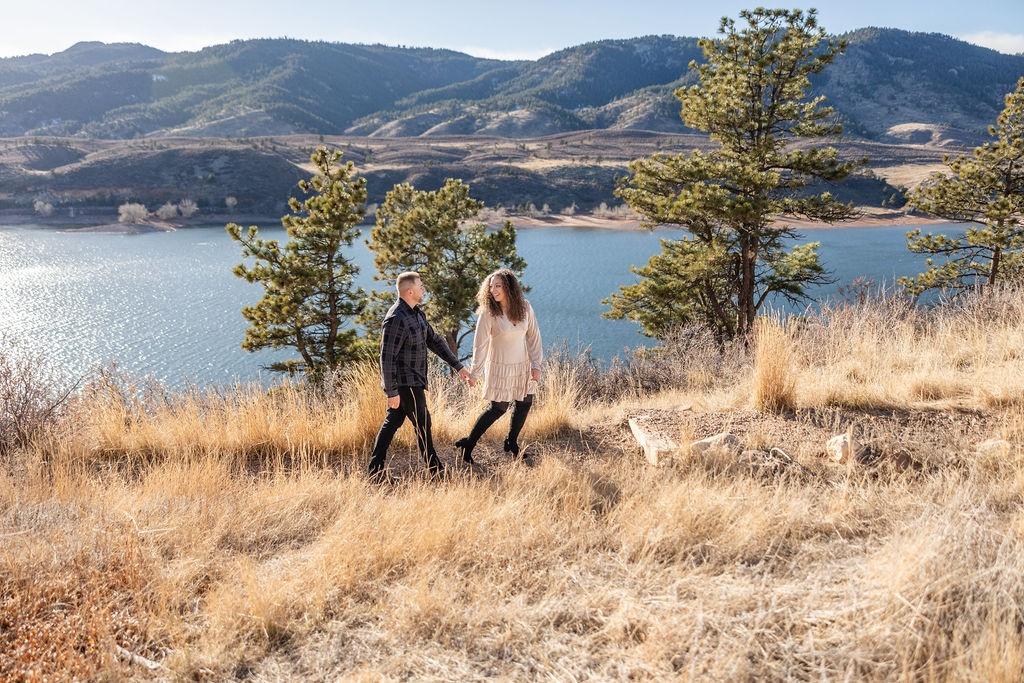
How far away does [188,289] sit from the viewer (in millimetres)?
34469

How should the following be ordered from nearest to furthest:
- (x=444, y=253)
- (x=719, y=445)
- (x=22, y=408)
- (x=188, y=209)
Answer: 1. (x=719, y=445)
2. (x=22, y=408)
3. (x=444, y=253)
4. (x=188, y=209)

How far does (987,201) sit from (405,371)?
1708 cm

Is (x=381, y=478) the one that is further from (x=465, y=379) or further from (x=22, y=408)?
(x=22, y=408)

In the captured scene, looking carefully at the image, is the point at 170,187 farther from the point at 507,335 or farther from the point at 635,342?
the point at 507,335

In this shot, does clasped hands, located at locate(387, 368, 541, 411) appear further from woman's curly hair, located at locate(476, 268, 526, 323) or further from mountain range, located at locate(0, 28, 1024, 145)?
mountain range, located at locate(0, 28, 1024, 145)

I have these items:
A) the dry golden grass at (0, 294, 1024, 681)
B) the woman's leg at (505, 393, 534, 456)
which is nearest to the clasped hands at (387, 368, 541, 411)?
the woman's leg at (505, 393, 534, 456)

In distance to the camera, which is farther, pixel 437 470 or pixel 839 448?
pixel 437 470

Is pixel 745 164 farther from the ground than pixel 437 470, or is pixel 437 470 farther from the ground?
pixel 745 164

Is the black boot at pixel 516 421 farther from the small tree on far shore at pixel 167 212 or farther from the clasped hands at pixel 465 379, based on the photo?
the small tree on far shore at pixel 167 212

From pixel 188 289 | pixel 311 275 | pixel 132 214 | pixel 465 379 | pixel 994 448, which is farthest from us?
pixel 132 214

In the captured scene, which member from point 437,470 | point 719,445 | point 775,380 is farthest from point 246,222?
point 719,445

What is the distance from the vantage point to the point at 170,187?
2586 inches

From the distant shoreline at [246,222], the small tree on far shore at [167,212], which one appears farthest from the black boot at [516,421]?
the small tree on far shore at [167,212]

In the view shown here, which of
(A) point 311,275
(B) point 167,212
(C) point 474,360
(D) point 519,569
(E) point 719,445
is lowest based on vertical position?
(D) point 519,569
